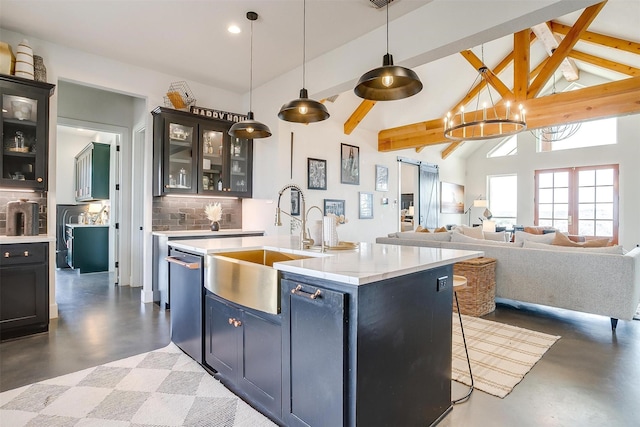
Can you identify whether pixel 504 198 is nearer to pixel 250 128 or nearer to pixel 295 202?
pixel 295 202

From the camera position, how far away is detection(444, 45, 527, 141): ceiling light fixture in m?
4.04

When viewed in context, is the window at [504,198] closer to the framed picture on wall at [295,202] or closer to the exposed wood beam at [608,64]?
the exposed wood beam at [608,64]

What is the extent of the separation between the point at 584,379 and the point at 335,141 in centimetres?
483

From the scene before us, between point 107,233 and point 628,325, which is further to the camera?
point 107,233

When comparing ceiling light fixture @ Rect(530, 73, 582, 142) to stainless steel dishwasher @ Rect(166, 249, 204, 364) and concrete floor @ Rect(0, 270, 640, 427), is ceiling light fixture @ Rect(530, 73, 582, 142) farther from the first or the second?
stainless steel dishwasher @ Rect(166, 249, 204, 364)

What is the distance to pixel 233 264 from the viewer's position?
196 centimetres

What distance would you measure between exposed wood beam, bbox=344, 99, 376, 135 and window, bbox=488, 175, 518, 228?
5.89m

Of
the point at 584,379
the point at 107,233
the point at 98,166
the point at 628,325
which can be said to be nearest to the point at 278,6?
the point at 584,379

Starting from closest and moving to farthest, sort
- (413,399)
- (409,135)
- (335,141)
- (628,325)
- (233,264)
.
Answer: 1. (413,399)
2. (233,264)
3. (628,325)
4. (335,141)
5. (409,135)

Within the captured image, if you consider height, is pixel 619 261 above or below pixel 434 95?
below

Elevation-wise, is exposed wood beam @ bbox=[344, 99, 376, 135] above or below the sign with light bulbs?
above

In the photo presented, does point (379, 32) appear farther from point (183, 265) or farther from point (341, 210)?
point (341, 210)

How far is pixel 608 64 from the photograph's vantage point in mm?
6418

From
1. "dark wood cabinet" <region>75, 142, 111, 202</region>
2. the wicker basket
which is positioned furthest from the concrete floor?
"dark wood cabinet" <region>75, 142, 111, 202</region>
